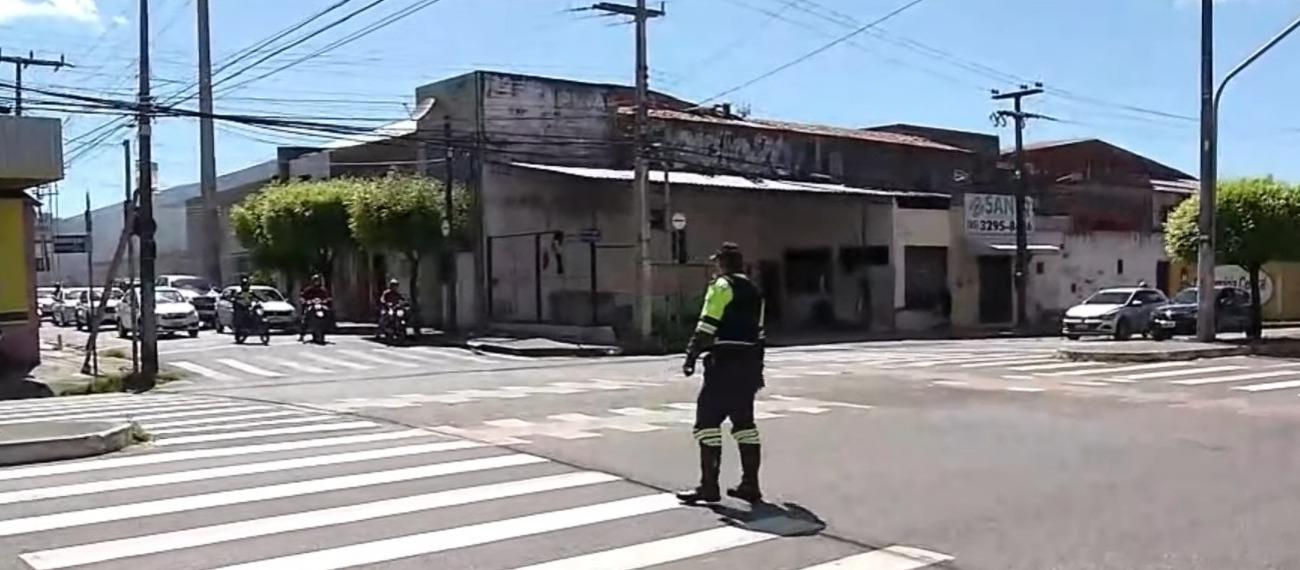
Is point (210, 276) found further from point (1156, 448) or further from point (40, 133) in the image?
point (1156, 448)

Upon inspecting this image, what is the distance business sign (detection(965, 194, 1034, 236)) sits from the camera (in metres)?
43.5

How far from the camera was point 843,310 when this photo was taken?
42.8 metres

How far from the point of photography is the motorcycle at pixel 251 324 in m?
34.1

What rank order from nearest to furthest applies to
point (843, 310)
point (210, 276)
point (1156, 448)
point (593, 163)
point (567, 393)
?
point (1156, 448), point (567, 393), point (593, 163), point (843, 310), point (210, 276)

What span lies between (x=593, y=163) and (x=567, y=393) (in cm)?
Result: 2209

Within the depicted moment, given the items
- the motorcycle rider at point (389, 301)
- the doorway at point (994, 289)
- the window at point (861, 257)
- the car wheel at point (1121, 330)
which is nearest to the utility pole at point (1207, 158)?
the car wheel at point (1121, 330)

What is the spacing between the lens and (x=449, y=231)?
3775 centimetres

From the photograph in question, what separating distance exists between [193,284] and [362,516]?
41.5 metres

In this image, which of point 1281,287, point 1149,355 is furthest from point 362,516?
point 1281,287

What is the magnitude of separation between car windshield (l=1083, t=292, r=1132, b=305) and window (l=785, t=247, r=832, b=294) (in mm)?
9381

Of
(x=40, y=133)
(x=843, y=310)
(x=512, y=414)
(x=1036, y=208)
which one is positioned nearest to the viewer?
(x=512, y=414)

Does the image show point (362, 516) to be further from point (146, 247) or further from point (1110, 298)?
point (1110, 298)

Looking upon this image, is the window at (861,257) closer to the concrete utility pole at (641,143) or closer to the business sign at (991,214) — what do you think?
the business sign at (991,214)

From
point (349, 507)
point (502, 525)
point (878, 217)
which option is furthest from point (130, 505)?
point (878, 217)
